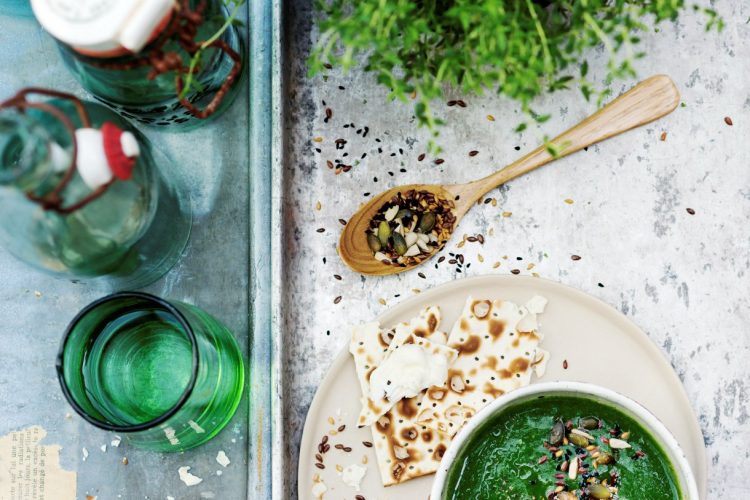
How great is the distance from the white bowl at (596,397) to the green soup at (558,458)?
0.13 ft

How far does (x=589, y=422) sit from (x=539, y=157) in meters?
0.37

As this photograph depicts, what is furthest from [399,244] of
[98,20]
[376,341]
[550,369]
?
[98,20]

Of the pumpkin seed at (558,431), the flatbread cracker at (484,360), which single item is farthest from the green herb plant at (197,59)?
the pumpkin seed at (558,431)

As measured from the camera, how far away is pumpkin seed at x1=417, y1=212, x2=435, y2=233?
1234mm

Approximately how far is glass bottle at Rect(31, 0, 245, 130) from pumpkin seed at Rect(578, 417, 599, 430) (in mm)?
617

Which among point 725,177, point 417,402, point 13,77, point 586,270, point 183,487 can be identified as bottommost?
point 183,487

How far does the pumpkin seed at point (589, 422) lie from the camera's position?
1.13 m

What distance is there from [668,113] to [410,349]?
50 centimetres

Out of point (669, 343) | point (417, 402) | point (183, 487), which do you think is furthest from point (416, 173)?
point (183, 487)

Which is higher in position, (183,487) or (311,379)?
(311,379)

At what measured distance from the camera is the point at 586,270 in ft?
4.11

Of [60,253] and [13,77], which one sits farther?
[13,77]

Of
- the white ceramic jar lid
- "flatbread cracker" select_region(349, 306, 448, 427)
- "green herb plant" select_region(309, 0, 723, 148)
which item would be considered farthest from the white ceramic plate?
the white ceramic jar lid

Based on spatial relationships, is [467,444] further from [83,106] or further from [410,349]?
[83,106]
